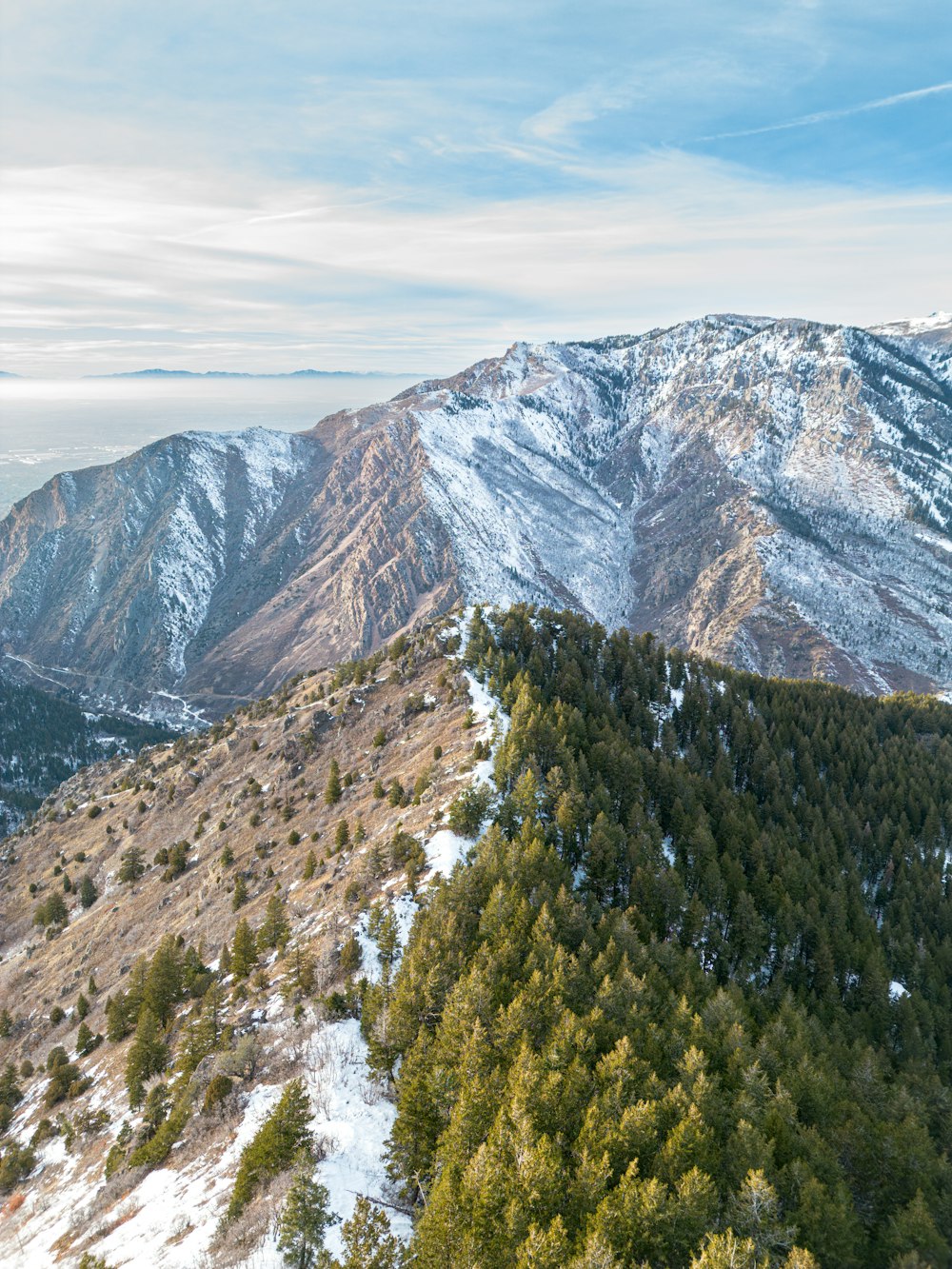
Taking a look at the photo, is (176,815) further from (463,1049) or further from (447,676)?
(463,1049)

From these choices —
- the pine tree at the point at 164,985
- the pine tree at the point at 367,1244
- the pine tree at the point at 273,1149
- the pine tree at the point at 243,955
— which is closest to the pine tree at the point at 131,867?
the pine tree at the point at 164,985

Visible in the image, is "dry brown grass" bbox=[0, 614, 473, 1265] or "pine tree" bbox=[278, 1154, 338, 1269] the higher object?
"pine tree" bbox=[278, 1154, 338, 1269]

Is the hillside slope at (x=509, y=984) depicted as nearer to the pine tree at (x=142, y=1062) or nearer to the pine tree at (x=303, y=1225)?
the pine tree at (x=142, y=1062)

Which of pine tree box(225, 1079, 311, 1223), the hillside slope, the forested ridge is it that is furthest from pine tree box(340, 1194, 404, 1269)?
pine tree box(225, 1079, 311, 1223)

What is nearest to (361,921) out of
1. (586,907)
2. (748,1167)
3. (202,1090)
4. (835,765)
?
(202,1090)

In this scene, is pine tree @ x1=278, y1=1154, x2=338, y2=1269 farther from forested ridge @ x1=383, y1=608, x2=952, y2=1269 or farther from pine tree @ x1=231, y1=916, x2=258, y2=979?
pine tree @ x1=231, y1=916, x2=258, y2=979

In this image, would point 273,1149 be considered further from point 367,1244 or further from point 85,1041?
point 85,1041

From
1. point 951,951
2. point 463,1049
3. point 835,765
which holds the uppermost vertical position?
point 463,1049
